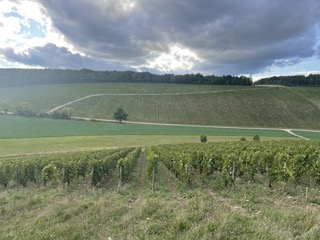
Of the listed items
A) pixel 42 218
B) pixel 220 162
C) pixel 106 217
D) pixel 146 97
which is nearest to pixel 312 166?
pixel 220 162

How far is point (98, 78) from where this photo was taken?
6245 inches

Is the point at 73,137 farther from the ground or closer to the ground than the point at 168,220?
closer to the ground

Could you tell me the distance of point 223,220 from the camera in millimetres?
7527

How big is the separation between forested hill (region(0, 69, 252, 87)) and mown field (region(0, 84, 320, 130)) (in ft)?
44.2

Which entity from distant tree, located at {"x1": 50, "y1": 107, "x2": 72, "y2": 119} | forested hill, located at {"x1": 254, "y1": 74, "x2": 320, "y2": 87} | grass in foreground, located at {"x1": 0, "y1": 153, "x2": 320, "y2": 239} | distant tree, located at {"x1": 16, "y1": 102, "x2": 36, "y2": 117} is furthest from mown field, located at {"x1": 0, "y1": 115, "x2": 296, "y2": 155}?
forested hill, located at {"x1": 254, "y1": 74, "x2": 320, "y2": 87}

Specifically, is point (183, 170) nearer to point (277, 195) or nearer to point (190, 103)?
point (277, 195)

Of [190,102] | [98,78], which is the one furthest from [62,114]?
[98,78]

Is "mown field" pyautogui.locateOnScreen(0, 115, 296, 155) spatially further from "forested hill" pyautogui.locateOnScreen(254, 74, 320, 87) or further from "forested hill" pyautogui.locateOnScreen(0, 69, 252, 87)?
"forested hill" pyautogui.locateOnScreen(254, 74, 320, 87)

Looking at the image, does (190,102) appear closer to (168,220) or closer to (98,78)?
(98,78)

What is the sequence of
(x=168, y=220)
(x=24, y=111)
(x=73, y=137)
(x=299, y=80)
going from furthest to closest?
(x=299, y=80)
(x=24, y=111)
(x=73, y=137)
(x=168, y=220)

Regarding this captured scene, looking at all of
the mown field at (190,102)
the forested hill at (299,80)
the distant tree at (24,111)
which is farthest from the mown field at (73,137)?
the forested hill at (299,80)

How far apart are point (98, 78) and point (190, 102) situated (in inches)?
2542

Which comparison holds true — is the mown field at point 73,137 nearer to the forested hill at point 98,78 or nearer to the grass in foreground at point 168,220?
the grass in foreground at point 168,220

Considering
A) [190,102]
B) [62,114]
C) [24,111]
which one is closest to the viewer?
[62,114]
